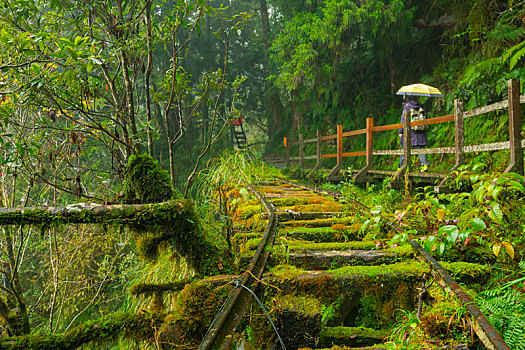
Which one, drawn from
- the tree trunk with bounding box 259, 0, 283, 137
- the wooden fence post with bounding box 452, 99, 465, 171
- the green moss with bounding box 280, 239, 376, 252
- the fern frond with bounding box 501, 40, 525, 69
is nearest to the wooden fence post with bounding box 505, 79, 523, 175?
the wooden fence post with bounding box 452, 99, 465, 171

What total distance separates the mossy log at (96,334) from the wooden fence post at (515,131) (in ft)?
17.0

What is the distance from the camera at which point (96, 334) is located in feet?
7.48

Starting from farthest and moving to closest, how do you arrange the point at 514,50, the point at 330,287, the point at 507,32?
the point at 507,32 < the point at 514,50 < the point at 330,287

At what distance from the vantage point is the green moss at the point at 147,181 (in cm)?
274

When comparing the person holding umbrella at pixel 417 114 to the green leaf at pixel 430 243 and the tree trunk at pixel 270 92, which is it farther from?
the tree trunk at pixel 270 92

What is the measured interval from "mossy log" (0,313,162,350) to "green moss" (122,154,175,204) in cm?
89

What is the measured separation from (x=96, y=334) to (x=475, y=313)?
2.26m

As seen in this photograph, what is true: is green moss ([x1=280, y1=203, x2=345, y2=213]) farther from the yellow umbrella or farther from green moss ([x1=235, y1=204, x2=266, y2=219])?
the yellow umbrella

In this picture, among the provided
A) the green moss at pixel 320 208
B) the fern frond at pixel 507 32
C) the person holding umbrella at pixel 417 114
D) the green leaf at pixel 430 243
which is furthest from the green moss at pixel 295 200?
the fern frond at pixel 507 32

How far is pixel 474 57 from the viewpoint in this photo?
9.33 m

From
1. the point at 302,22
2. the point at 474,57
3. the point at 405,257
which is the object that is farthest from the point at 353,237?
the point at 302,22

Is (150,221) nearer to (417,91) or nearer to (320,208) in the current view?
(320,208)

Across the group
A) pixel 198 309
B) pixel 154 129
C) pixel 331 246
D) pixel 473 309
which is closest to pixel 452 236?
pixel 473 309

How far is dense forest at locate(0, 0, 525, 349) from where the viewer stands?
2.69 metres
